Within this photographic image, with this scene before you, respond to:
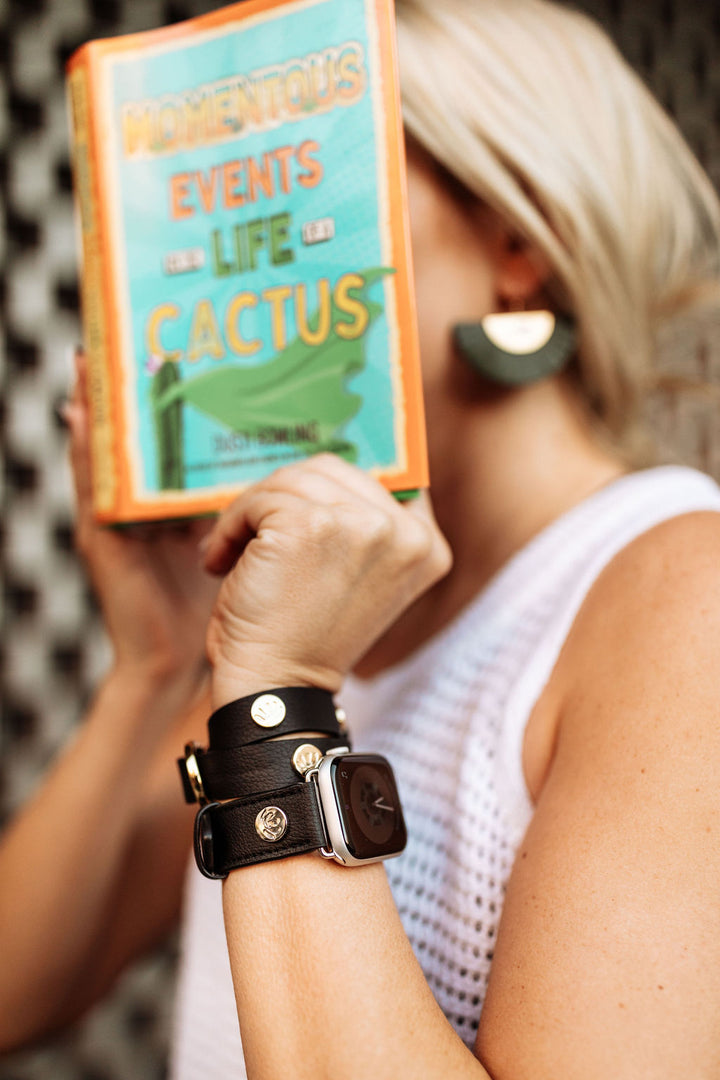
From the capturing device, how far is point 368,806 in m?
0.52

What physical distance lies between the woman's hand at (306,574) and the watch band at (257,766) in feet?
0.13

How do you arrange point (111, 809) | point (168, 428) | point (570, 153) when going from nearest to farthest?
point (168, 428)
point (570, 153)
point (111, 809)

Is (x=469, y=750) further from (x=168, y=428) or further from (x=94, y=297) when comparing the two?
(x=94, y=297)

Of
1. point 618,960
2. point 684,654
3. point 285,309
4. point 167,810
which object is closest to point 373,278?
point 285,309

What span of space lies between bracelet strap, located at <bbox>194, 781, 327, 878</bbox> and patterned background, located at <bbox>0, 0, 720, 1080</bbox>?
878mm

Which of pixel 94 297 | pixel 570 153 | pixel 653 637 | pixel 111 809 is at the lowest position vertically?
pixel 111 809

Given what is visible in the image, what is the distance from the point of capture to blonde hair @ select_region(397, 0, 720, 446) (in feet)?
2.39

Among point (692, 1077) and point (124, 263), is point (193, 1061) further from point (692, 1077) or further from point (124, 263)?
point (124, 263)

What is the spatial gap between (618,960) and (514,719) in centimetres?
20

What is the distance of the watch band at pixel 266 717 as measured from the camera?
20.7 inches

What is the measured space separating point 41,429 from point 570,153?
2.86 ft

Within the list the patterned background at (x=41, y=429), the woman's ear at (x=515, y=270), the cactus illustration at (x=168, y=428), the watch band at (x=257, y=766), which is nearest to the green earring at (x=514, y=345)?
the woman's ear at (x=515, y=270)

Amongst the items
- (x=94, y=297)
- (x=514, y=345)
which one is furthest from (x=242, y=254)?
(x=514, y=345)

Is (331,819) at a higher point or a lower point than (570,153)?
lower
